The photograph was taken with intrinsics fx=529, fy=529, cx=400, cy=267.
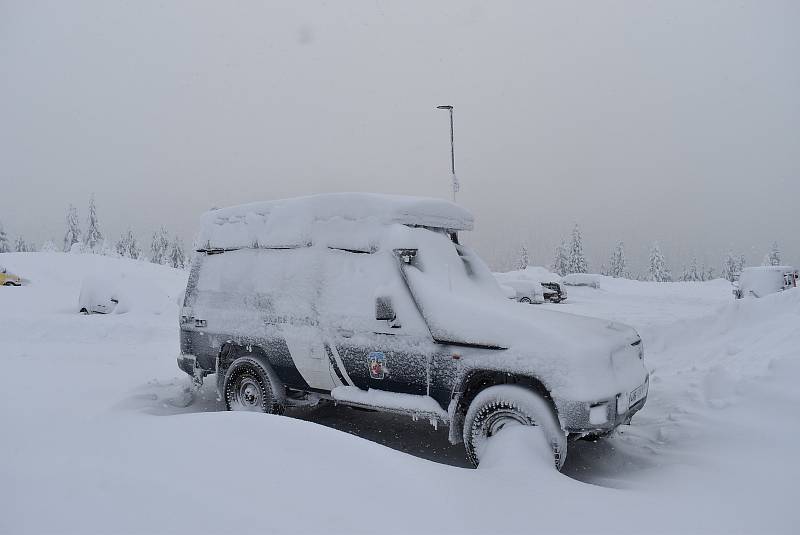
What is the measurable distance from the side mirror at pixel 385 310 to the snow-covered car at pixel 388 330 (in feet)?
0.03

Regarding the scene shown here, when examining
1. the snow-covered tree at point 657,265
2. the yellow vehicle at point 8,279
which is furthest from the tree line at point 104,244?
the snow-covered tree at point 657,265

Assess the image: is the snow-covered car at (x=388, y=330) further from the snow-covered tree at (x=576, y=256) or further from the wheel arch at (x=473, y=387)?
the snow-covered tree at (x=576, y=256)

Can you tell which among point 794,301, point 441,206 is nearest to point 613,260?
point 794,301

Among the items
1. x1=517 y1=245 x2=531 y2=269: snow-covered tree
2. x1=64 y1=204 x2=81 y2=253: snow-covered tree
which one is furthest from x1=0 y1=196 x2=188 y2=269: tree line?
x1=517 y1=245 x2=531 y2=269: snow-covered tree

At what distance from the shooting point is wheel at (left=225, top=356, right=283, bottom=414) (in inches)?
241

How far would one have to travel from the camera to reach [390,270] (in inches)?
211

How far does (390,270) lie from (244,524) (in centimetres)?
318

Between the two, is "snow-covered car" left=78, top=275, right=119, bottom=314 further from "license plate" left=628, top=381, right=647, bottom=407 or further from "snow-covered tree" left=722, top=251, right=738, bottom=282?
"snow-covered tree" left=722, top=251, right=738, bottom=282

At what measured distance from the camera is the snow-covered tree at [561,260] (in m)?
71.5

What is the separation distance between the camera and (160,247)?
81688 millimetres

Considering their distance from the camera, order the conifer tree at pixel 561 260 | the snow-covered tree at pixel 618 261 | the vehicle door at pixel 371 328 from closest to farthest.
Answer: the vehicle door at pixel 371 328
the conifer tree at pixel 561 260
the snow-covered tree at pixel 618 261

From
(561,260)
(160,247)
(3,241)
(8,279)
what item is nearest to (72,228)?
(3,241)

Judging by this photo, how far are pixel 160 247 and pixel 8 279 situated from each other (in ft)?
197

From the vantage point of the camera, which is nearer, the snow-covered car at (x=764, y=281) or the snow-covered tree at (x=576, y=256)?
the snow-covered car at (x=764, y=281)
